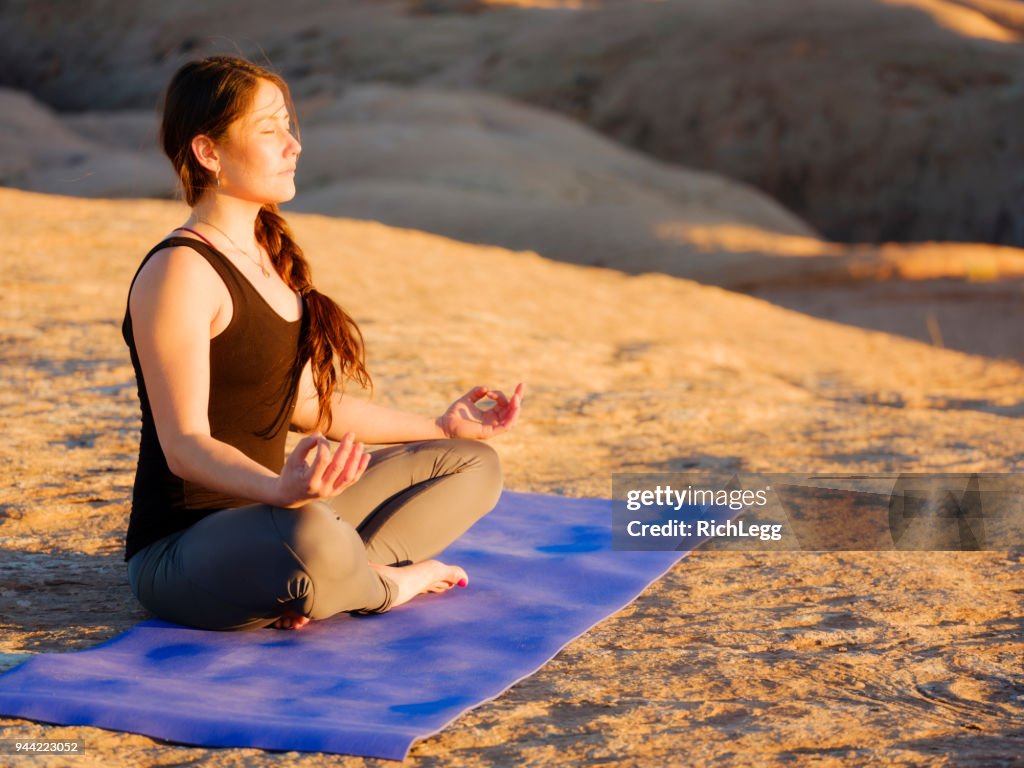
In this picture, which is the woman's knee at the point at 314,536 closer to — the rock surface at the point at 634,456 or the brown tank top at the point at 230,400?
the brown tank top at the point at 230,400

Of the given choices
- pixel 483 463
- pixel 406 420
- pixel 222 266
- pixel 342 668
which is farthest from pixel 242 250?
pixel 342 668

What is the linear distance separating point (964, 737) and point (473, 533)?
1.38m

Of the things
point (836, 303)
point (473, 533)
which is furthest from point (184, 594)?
point (836, 303)

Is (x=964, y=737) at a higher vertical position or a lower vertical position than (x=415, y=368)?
lower

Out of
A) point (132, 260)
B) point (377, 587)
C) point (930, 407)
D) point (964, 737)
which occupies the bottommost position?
point (964, 737)

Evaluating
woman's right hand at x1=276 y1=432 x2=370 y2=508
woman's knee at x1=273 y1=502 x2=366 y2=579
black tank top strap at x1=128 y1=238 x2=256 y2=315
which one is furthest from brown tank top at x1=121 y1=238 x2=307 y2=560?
woman's right hand at x1=276 y1=432 x2=370 y2=508

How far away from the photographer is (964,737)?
Result: 1996 mm

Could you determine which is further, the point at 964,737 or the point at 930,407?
the point at 930,407

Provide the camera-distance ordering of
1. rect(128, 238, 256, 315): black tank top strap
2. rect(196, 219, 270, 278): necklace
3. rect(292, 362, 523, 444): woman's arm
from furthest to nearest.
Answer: rect(292, 362, 523, 444): woman's arm, rect(196, 219, 270, 278): necklace, rect(128, 238, 256, 315): black tank top strap

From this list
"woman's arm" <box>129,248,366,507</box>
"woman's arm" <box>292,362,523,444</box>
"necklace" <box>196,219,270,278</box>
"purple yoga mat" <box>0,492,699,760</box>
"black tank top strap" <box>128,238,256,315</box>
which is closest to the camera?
"purple yoga mat" <box>0,492,699,760</box>

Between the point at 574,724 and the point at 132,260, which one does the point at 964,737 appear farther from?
the point at 132,260

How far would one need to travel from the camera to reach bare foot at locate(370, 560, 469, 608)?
8.21 feet

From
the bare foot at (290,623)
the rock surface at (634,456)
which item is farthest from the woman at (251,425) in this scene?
the rock surface at (634,456)

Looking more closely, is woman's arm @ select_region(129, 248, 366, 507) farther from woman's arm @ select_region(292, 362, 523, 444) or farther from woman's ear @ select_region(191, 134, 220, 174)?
woman's arm @ select_region(292, 362, 523, 444)
